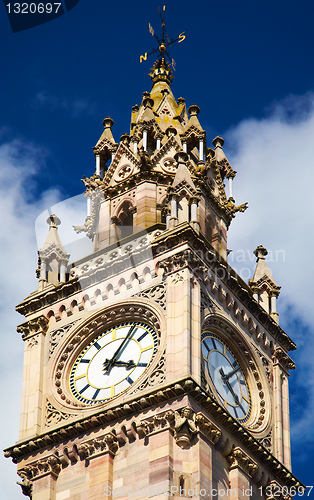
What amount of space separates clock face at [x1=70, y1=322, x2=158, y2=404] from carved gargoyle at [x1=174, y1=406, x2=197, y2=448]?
9.32 ft

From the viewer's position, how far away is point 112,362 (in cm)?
5009

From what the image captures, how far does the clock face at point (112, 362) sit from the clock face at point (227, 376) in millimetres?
1882

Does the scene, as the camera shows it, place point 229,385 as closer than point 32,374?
Yes

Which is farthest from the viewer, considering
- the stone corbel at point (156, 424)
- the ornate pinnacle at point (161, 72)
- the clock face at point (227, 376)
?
the ornate pinnacle at point (161, 72)

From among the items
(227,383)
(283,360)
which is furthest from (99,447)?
(283,360)

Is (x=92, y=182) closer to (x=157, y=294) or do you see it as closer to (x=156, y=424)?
(x=157, y=294)

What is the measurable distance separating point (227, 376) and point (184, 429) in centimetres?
451

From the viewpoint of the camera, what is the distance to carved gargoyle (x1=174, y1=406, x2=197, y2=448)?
152 feet

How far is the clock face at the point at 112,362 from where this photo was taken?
162 ft

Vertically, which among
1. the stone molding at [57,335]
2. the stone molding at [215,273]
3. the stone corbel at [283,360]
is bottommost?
the stone molding at [57,335]

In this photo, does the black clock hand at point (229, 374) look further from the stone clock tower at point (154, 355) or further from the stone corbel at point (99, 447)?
the stone corbel at point (99, 447)

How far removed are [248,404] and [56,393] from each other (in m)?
6.23

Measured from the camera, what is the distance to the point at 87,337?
51188 mm

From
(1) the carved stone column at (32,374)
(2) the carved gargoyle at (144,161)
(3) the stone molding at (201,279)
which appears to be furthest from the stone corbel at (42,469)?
(2) the carved gargoyle at (144,161)
